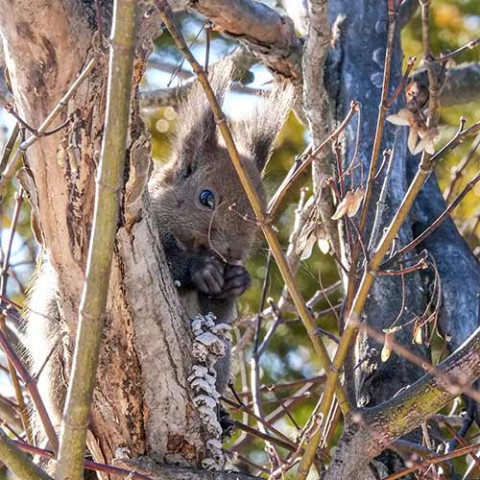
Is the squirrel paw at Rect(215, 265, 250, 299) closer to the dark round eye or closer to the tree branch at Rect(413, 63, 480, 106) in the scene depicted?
the dark round eye

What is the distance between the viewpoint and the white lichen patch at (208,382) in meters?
3.09

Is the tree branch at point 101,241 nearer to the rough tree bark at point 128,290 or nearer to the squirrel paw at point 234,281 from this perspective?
the rough tree bark at point 128,290

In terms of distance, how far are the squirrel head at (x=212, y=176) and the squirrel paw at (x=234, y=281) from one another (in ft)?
0.12

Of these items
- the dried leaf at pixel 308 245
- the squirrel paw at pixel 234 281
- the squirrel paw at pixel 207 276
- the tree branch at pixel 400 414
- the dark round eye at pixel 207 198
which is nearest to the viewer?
the tree branch at pixel 400 414

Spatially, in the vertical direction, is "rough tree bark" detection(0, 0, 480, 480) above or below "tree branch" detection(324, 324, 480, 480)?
above

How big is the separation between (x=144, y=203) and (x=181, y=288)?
1.04m

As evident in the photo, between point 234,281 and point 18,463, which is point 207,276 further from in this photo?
point 18,463

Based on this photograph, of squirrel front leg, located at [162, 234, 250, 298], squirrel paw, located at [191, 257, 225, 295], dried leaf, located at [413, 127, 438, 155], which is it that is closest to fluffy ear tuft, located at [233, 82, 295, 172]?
squirrel front leg, located at [162, 234, 250, 298]

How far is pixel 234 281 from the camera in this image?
3.99 meters

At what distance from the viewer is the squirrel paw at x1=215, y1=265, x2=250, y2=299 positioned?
3984 mm

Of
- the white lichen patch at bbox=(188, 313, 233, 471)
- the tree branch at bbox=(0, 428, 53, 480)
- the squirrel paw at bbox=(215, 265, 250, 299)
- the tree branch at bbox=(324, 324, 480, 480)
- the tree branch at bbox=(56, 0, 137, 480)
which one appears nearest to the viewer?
the tree branch at bbox=(56, 0, 137, 480)

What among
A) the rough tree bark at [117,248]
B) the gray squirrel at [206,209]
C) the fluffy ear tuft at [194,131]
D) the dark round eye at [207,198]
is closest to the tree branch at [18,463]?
the rough tree bark at [117,248]

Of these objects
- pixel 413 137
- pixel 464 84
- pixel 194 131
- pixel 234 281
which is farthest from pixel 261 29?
pixel 413 137

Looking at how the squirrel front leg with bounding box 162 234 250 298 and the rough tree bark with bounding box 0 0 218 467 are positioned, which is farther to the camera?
the squirrel front leg with bounding box 162 234 250 298
